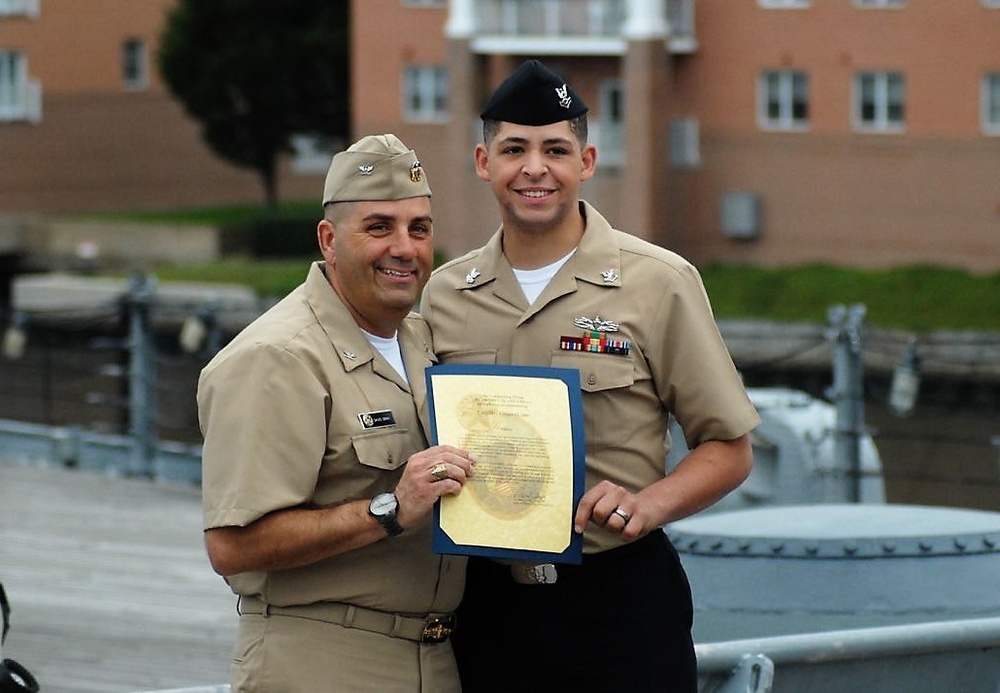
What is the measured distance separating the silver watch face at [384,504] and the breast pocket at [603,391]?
0.47 metres

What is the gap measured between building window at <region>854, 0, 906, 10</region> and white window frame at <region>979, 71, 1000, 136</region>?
76.0 inches

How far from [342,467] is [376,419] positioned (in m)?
0.10

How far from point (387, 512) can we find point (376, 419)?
0.19m

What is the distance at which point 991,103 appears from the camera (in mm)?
34562

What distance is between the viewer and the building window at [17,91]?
4716 centimetres

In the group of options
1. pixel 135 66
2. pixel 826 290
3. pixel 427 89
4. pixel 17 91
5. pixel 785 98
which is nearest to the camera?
pixel 826 290

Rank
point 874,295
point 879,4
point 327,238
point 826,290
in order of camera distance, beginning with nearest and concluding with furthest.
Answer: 1. point 327,238
2. point 874,295
3. point 826,290
4. point 879,4

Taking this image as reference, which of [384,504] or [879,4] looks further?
[879,4]

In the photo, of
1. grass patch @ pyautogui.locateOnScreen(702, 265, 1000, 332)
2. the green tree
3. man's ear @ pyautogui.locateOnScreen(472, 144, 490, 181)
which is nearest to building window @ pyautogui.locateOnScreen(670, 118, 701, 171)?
grass patch @ pyautogui.locateOnScreen(702, 265, 1000, 332)

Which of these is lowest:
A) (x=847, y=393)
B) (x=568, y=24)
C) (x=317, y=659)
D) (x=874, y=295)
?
(x=874, y=295)

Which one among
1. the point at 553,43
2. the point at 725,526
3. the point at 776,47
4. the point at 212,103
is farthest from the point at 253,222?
the point at 725,526

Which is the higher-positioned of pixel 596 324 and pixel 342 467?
pixel 596 324

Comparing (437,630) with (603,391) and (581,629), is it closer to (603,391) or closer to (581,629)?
(581,629)

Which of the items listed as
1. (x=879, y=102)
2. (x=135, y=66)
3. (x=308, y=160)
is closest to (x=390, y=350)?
(x=879, y=102)
